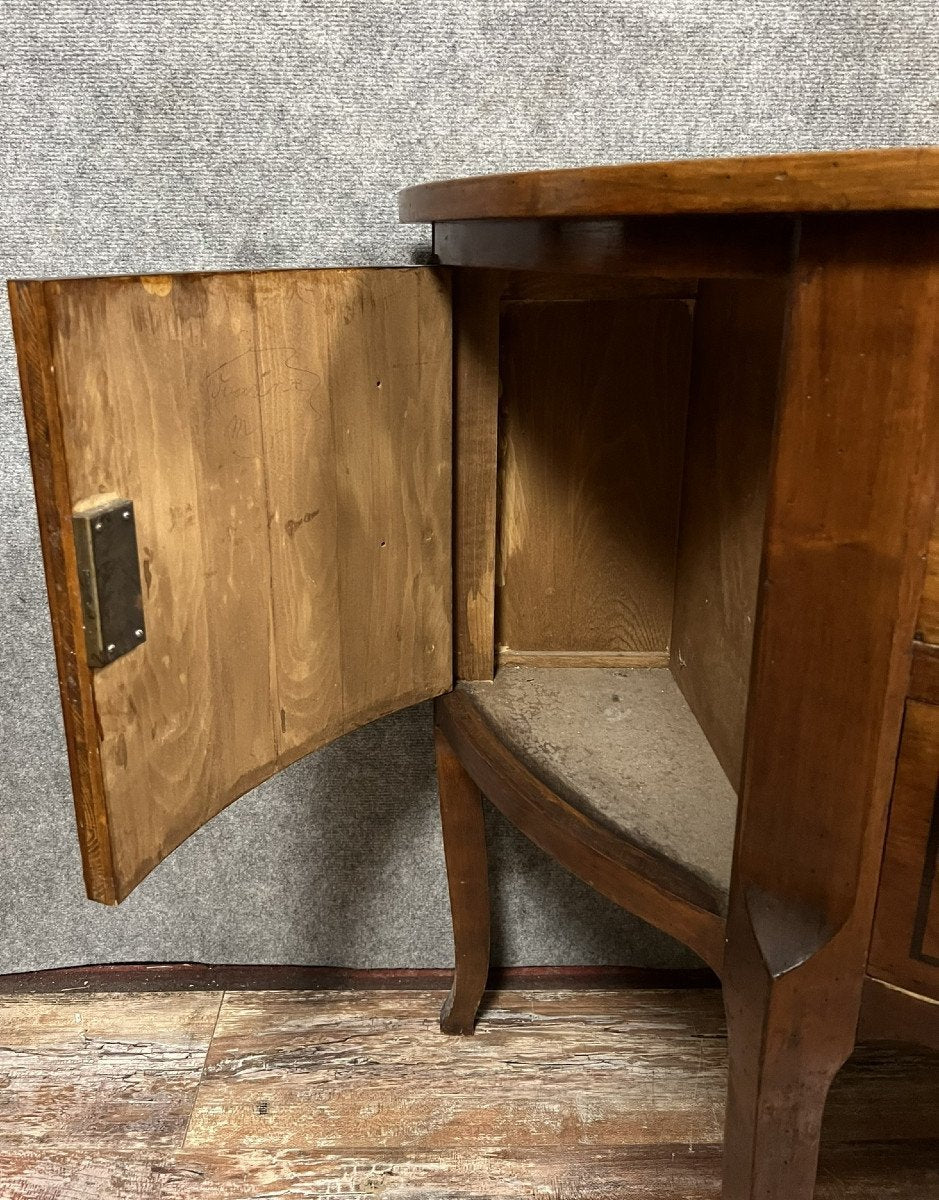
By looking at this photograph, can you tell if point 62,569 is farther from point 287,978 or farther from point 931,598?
point 287,978

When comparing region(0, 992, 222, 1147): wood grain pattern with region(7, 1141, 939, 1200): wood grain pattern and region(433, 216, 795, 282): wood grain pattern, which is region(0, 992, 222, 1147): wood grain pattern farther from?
region(433, 216, 795, 282): wood grain pattern

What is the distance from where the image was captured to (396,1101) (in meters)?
1.10

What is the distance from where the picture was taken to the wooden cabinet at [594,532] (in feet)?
1.63

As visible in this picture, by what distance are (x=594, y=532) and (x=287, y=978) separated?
27.5 inches

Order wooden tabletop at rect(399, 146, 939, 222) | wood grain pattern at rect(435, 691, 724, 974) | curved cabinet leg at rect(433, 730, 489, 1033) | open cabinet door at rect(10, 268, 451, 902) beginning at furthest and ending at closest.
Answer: curved cabinet leg at rect(433, 730, 489, 1033)
wood grain pattern at rect(435, 691, 724, 974)
open cabinet door at rect(10, 268, 451, 902)
wooden tabletop at rect(399, 146, 939, 222)

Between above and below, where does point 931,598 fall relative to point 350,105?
below

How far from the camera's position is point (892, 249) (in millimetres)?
459

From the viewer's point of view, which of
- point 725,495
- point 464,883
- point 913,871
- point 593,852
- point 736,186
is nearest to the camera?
point 736,186

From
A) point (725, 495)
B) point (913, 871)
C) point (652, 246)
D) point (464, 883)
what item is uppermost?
point (652, 246)

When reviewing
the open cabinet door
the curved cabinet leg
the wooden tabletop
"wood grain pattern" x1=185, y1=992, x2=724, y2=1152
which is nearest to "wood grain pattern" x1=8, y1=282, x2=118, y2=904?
the open cabinet door

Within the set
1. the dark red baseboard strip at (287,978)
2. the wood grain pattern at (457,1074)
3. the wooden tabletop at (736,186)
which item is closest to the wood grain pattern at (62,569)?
the wooden tabletop at (736,186)

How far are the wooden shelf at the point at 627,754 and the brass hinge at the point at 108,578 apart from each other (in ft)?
1.26

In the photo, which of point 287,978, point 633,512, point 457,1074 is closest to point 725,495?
point 633,512

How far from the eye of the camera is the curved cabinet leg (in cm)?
107
